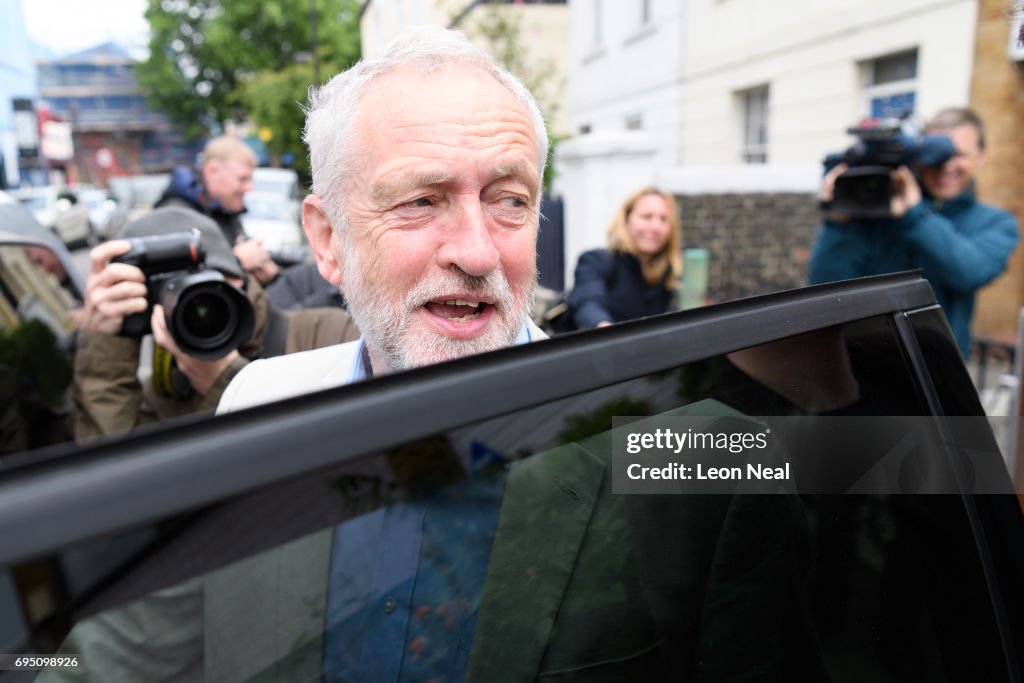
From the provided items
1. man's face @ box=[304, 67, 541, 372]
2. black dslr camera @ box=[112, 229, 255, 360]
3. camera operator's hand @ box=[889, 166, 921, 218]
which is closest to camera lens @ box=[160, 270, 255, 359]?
black dslr camera @ box=[112, 229, 255, 360]

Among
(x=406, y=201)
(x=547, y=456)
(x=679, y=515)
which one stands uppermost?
(x=406, y=201)

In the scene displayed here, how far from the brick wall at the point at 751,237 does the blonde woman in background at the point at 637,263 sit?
4276 mm

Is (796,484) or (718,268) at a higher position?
(796,484)

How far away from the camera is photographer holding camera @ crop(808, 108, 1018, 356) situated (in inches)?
119

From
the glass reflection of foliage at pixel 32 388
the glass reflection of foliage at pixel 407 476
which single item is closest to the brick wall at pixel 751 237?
the glass reflection of foliage at pixel 32 388

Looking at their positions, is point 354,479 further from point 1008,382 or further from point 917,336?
point 1008,382

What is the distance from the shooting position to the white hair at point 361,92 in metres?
1.38

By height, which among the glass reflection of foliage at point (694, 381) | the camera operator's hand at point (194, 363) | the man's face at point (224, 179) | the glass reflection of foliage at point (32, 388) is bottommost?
the glass reflection of foliage at point (32, 388)

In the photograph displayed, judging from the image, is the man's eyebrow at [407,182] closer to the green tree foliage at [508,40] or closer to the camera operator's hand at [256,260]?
the camera operator's hand at [256,260]

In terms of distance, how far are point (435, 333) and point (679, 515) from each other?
1.91ft

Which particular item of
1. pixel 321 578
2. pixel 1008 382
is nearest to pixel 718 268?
pixel 1008 382

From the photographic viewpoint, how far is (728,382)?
93 cm
